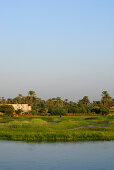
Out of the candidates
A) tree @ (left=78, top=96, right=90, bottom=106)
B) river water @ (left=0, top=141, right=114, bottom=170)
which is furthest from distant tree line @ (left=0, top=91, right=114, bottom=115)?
river water @ (left=0, top=141, right=114, bottom=170)

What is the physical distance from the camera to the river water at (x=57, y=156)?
2734cm

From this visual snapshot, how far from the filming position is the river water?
27344 millimetres

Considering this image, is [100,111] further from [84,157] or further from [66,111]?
[84,157]

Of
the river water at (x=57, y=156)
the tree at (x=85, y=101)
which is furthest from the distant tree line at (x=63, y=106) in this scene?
the river water at (x=57, y=156)

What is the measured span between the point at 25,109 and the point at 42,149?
96.4 meters

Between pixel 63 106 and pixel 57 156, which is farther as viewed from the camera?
pixel 63 106

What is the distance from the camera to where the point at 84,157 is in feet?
103

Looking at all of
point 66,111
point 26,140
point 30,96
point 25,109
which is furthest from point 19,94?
point 26,140

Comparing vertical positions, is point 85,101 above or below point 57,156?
above

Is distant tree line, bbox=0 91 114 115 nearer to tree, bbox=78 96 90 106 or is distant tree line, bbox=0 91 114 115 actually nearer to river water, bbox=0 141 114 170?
tree, bbox=78 96 90 106

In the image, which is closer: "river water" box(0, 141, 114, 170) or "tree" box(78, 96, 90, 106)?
"river water" box(0, 141, 114, 170)

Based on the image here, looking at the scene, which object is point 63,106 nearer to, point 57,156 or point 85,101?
point 85,101

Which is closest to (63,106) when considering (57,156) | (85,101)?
(85,101)

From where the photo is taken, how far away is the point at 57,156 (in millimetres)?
31578
